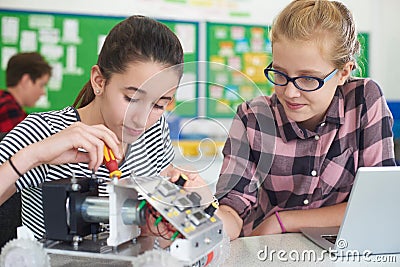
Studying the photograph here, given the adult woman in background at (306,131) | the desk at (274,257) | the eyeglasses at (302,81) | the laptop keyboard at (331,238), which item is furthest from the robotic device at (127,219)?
the eyeglasses at (302,81)

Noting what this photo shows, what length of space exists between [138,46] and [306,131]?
49 cm

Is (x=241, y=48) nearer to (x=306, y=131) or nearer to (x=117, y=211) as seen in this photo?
(x=306, y=131)

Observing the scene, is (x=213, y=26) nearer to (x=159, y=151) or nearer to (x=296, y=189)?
(x=296, y=189)

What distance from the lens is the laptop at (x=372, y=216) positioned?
0.92m

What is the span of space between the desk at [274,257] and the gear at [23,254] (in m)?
0.12

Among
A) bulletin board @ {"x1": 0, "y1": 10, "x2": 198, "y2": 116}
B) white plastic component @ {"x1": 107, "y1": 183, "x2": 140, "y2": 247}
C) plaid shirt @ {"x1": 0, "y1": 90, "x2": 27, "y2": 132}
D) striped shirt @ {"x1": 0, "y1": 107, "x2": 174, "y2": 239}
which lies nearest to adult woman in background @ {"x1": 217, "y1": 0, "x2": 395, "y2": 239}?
striped shirt @ {"x1": 0, "y1": 107, "x2": 174, "y2": 239}

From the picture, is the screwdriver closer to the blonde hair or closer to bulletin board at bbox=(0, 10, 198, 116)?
the blonde hair

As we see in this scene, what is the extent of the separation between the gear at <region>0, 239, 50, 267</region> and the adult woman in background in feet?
1.24

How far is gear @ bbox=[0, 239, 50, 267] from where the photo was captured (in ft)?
2.49

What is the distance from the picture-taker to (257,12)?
3.49 meters

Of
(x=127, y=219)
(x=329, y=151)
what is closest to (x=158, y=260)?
(x=127, y=219)

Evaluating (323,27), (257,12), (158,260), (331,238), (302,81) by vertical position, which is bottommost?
(331,238)

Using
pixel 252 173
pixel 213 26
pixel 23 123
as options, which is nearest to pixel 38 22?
pixel 213 26

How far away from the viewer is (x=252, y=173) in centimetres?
102
